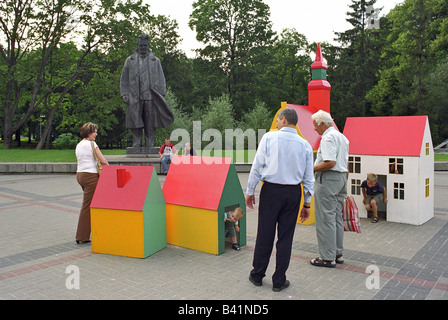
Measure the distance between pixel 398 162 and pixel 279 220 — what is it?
13.9 ft

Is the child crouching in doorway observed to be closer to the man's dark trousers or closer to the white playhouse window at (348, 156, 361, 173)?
the man's dark trousers

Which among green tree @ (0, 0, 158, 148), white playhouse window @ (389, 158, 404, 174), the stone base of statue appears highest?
green tree @ (0, 0, 158, 148)

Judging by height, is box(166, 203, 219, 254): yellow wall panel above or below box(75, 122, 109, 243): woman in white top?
below

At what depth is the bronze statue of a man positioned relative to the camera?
14.4 m

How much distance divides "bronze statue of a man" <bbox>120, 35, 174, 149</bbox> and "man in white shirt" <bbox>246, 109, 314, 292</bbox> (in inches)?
430

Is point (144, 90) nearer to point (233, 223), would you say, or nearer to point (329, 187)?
point (233, 223)

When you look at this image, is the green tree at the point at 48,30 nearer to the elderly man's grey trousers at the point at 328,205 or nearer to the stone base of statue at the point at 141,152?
the stone base of statue at the point at 141,152

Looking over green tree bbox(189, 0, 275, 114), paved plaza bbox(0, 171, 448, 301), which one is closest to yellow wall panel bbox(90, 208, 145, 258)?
paved plaza bbox(0, 171, 448, 301)

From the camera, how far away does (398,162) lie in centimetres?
743

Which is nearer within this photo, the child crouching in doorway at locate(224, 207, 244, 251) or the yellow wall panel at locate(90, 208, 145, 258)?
the yellow wall panel at locate(90, 208, 145, 258)

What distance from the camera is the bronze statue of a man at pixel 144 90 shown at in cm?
1437

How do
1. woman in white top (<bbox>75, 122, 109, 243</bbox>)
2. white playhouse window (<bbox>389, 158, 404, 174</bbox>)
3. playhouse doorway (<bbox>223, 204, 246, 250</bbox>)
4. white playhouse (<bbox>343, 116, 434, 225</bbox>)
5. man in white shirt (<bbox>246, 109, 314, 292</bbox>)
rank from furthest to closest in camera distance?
white playhouse window (<bbox>389, 158, 404, 174</bbox>), white playhouse (<bbox>343, 116, 434, 225</bbox>), woman in white top (<bbox>75, 122, 109, 243</bbox>), playhouse doorway (<bbox>223, 204, 246, 250</bbox>), man in white shirt (<bbox>246, 109, 314, 292</bbox>)

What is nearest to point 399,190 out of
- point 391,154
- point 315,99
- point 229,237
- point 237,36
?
point 391,154

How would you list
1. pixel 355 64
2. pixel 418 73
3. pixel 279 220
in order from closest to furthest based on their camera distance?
pixel 279 220 < pixel 418 73 < pixel 355 64
